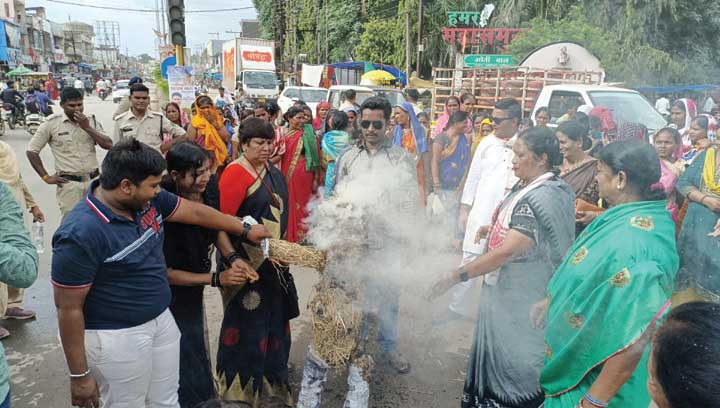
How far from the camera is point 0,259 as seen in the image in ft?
5.96

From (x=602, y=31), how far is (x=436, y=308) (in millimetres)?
15869

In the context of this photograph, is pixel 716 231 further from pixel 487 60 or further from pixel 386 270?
pixel 487 60

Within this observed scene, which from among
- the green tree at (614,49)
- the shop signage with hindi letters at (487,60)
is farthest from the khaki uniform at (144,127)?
the green tree at (614,49)

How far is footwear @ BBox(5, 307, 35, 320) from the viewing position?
439cm

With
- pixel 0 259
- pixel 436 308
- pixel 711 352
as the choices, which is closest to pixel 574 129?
pixel 436 308

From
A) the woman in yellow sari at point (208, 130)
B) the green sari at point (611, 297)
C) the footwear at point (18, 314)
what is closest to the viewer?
the green sari at point (611, 297)

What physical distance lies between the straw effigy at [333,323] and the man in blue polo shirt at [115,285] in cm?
81

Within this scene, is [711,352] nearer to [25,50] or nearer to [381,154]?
[381,154]

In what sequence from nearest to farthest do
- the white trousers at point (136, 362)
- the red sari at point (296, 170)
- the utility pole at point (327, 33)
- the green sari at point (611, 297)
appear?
1. the green sari at point (611, 297)
2. the white trousers at point (136, 362)
3. the red sari at point (296, 170)
4. the utility pole at point (327, 33)

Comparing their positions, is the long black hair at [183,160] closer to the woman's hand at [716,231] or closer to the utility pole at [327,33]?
the woman's hand at [716,231]

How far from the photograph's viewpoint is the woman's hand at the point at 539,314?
7.98 ft

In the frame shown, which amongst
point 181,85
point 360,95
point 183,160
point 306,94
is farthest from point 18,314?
point 306,94

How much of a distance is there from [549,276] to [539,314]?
0.27 metres

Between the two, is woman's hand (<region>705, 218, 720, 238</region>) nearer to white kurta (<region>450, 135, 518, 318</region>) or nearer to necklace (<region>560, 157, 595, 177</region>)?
necklace (<region>560, 157, 595, 177</region>)
